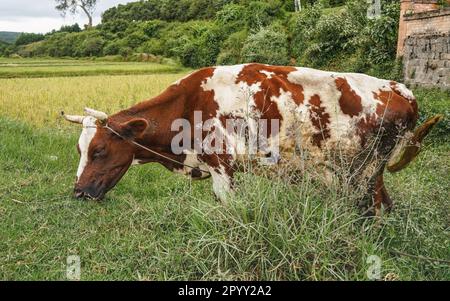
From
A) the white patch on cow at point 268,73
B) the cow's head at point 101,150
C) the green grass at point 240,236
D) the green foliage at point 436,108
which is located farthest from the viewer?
the green foliage at point 436,108

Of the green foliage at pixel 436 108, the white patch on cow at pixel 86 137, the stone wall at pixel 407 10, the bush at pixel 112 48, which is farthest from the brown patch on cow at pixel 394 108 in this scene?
the bush at pixel 112 48

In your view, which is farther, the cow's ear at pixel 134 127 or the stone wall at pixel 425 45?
Answer: the stone wall at pixel 425 45

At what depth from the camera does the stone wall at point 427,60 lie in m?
11.1

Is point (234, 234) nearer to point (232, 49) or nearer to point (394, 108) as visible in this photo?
point (394, 108)

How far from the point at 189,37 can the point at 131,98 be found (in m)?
15.7

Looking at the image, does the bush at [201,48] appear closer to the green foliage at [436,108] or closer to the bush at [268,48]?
the bush at [268,48]

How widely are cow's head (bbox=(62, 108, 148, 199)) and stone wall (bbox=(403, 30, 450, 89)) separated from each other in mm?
8587

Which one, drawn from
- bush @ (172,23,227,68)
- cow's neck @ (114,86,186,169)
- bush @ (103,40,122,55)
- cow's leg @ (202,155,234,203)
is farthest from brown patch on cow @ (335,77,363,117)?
bush @ (103,40,122,55)

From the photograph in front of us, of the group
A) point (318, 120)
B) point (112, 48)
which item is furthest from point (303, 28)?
point (318, 120)

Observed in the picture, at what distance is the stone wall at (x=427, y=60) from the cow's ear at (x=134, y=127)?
8537 millimetres

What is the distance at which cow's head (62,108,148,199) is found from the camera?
4551mm

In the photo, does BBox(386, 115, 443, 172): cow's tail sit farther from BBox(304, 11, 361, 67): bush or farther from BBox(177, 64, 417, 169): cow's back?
BBox(304, 11, 361, 67): bush

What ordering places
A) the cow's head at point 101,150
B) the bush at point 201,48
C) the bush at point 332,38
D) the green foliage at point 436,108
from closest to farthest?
1. the cow's head at point 101,150
2. the green foliage at point 436,108
3. the bush at point 332,38
4. the bush at point 201,48
